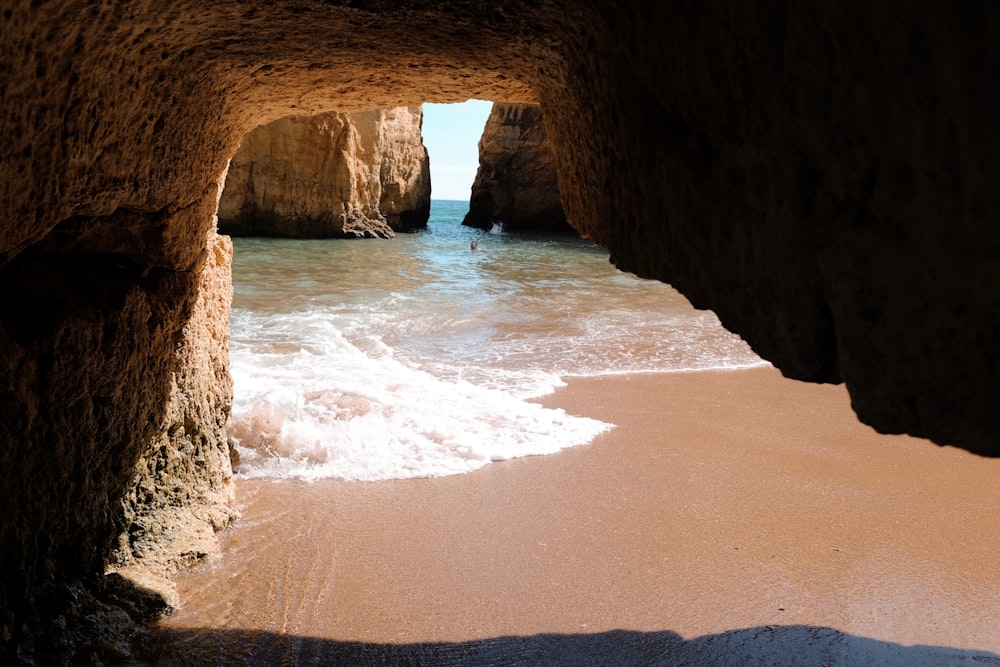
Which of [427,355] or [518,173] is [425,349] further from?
[518,173]

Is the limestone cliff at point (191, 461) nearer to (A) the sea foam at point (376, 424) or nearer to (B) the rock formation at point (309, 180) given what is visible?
(A) the sea foam at point (376, 424)

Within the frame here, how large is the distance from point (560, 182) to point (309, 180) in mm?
21166

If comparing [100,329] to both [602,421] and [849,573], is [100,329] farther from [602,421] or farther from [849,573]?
[602,421]

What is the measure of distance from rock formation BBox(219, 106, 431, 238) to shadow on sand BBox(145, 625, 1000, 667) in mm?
19799

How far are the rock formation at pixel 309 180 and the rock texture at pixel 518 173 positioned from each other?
16.0 ft

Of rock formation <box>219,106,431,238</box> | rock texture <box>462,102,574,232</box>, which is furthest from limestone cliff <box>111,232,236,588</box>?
rock texture <box>462,102,574,232</box>

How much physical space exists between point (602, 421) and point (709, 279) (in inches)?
142

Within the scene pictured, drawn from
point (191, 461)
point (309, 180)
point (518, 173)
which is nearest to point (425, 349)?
point (191, 461)

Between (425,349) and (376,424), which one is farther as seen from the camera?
(425,349)

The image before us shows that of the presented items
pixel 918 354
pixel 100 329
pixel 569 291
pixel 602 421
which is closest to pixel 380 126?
pixel 569 291

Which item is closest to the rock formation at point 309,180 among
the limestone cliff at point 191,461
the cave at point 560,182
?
the limestone cliff at point 191,461

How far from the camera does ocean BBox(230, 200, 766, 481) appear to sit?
4.64 meters

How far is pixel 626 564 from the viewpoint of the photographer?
3293 millimetres

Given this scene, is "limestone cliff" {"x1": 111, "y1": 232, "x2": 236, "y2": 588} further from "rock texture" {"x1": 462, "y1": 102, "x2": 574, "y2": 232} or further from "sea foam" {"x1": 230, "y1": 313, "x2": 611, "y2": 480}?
"rock texture" {"x1": 462, "y1": 102, "x2": 574, "y2": 232}
